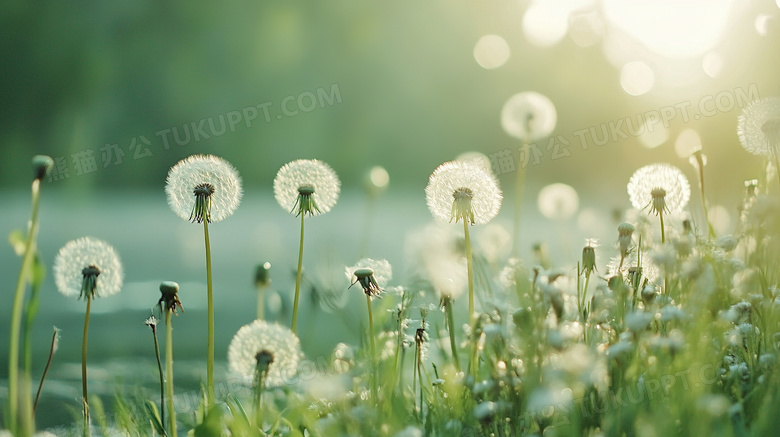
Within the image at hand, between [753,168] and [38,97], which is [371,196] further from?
[38,97]

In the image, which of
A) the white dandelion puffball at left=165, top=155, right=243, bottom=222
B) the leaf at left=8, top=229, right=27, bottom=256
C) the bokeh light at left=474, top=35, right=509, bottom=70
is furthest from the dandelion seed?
the bokeh light at left=474, top=35, right=509, bottom=70

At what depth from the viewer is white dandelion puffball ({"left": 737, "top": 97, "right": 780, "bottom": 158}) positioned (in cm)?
286

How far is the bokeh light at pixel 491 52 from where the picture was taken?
30469 millimetres

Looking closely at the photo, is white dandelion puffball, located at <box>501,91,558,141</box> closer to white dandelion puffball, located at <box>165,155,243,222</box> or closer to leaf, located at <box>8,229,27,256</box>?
white dandelion puffball, located at <box>165,155,243,222</box>

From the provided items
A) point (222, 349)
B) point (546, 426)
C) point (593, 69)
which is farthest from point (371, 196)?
point (593, 69)

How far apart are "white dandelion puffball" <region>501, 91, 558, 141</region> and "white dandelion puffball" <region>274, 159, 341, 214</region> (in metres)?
1.99

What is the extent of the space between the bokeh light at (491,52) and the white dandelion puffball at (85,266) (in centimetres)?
2868

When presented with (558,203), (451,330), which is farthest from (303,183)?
(558,203)

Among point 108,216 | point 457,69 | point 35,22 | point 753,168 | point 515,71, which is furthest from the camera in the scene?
point 457,69

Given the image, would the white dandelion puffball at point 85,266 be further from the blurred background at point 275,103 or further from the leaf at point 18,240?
the blurred background at point 275,103

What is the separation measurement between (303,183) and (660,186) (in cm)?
133

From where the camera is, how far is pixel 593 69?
33375 mm

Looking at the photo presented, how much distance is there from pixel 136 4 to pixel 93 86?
6168 mm

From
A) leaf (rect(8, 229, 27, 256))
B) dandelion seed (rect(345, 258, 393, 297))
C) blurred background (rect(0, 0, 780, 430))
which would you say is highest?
blurred background (rect(0, 0, 780, 430))
